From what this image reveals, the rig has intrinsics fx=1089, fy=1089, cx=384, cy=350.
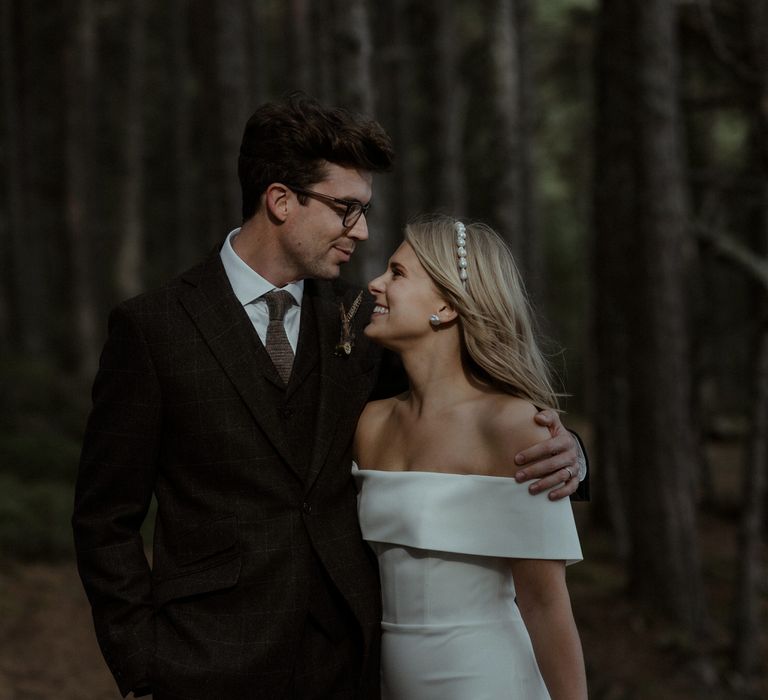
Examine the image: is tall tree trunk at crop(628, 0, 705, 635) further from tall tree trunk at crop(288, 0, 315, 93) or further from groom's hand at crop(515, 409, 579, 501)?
tall tree trunk at crop(288, 0, 315, 93)

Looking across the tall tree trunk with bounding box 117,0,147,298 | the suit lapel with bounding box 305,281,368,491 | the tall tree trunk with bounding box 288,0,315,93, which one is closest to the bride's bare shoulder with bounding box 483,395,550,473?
the suit lapel with bounding box 305,281,368,491

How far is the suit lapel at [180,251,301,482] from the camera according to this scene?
3.33 meters

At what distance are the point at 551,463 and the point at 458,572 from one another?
1.53ft

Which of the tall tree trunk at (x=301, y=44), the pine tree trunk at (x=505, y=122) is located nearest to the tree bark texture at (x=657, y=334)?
the pine tree trunk at (x=505, y=122)

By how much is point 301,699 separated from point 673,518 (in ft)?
21.9

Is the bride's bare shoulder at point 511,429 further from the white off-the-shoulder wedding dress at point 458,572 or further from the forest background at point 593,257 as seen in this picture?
the forest background at point 593,257

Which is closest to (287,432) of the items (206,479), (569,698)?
(206,479)

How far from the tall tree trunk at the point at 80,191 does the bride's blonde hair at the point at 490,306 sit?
1488 centimetres

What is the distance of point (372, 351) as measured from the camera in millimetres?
3777

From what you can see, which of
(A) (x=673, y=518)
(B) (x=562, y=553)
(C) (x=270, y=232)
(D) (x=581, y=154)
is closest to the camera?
(B) (x=562, y=553)

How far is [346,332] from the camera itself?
11.9 feet

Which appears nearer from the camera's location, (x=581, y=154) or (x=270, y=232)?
(x=270, y=232)

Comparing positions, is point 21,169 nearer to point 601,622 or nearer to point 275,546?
point 601,622

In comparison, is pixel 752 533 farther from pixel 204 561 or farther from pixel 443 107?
pixel 443 107
